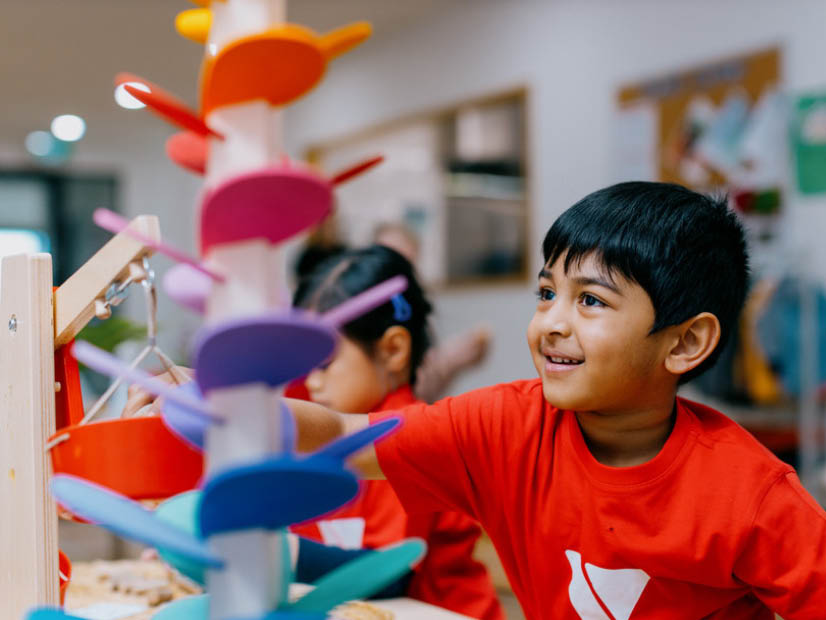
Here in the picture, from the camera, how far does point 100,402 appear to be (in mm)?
576

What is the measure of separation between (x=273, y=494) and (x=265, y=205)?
0.38ft

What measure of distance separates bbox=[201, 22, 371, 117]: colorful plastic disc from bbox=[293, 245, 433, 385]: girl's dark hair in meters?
0.79

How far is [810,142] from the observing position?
263 centimetres

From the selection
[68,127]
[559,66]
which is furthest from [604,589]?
[68,127]

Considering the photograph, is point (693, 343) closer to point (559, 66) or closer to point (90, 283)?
point (90, 283)

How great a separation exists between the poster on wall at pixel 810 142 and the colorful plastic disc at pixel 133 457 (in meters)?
2.58

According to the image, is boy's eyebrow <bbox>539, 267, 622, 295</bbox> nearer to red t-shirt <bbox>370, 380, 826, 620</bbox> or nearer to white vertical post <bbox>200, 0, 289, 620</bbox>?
red t-shirt <bbox>370, 380, 826, 620</bbox>

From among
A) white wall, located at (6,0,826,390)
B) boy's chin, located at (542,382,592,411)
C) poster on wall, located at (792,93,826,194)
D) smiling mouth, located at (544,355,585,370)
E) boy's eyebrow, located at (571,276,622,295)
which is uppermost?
white wall, located at (6,0,826,390)

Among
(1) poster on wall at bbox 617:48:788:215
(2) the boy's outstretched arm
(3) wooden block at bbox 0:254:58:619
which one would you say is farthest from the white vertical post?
(1) poster on wall at bbox 617:48:788:215

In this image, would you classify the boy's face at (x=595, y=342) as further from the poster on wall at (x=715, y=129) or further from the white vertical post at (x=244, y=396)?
the poster on wall at (x=715, y=129)

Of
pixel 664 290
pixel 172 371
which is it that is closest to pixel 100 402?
pixel 172 371

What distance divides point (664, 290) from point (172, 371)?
39 cm

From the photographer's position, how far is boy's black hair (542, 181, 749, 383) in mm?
701

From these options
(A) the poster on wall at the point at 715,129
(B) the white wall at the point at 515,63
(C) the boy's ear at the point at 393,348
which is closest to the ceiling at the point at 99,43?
(B) the white wall at the point at 515,63
